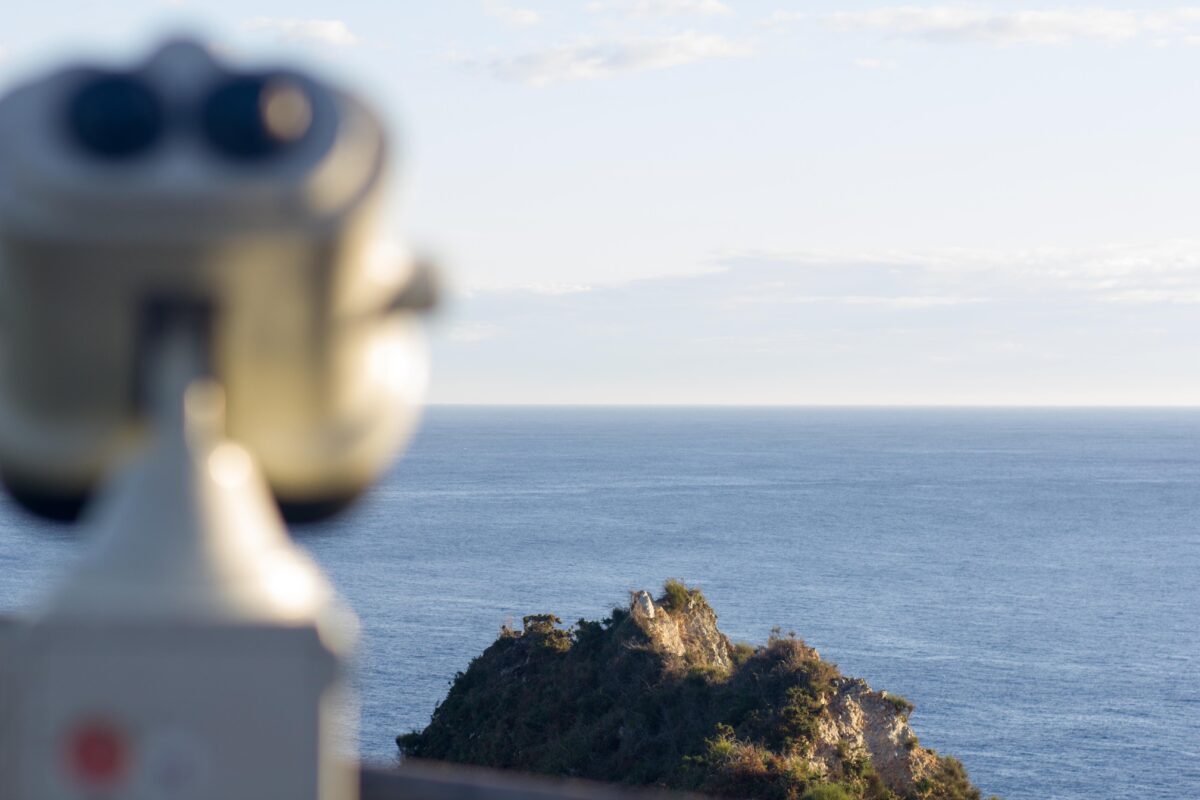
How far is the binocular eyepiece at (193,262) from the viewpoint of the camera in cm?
320

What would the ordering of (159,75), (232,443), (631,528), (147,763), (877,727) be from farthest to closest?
(631,528)
(877,727)
(232,443)
(159,75)
(147,763)

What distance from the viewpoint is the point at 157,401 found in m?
3.46

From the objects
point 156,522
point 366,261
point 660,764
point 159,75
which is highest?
point 159,75

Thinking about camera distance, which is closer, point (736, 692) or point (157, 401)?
point (157, 401)

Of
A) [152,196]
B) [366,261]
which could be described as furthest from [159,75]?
[366,261]

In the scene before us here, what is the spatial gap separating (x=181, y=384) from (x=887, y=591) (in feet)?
364

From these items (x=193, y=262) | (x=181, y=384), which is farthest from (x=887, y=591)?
(x=193, y=262)

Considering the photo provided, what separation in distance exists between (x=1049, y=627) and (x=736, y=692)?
229ft

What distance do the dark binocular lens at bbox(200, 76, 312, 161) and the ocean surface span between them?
37.8 m

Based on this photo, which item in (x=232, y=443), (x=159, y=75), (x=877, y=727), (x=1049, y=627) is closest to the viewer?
(x=159, y=75)

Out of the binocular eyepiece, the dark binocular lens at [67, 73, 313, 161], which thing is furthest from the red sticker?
the dark binocular lens at [67, 73, 313, 161]

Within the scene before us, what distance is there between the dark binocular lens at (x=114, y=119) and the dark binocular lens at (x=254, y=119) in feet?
0.42

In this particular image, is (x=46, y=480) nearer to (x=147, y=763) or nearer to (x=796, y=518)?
(x=147, y=763)

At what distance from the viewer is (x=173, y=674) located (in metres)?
3.02
